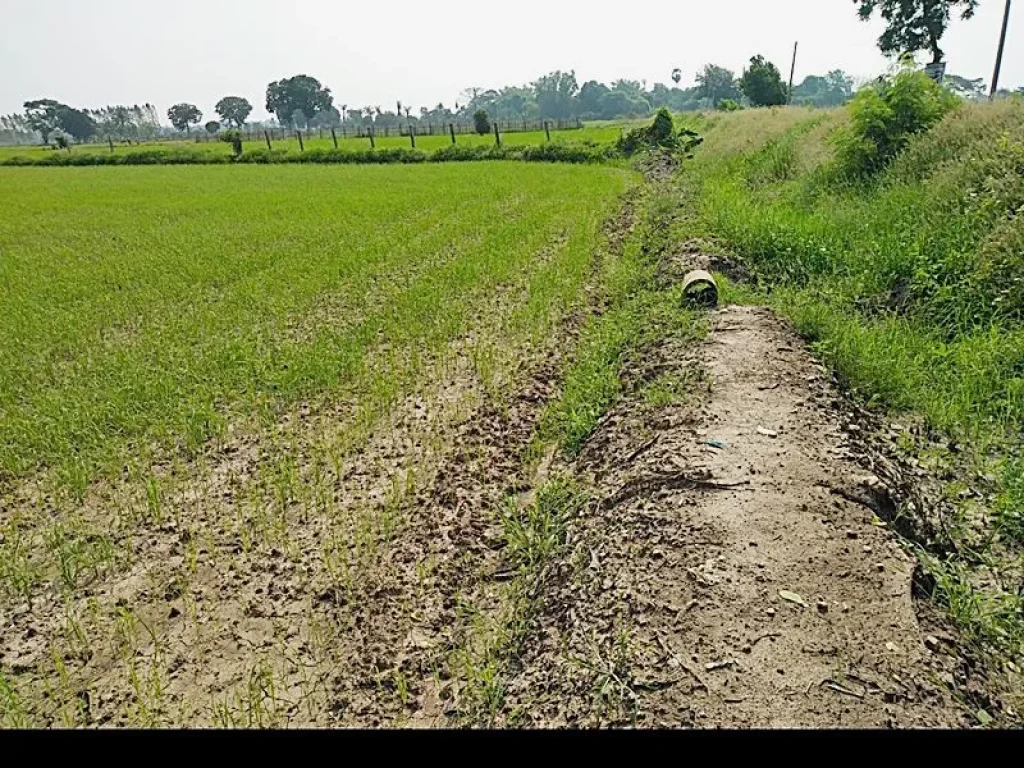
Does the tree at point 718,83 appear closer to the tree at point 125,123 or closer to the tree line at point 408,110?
the tree line at point 408,110

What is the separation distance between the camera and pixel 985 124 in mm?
9391

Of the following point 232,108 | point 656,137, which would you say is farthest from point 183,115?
point 656,137

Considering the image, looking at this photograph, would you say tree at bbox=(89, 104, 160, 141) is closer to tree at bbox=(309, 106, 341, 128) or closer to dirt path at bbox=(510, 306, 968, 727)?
tree at bbox=(309, 106, 341, 128)

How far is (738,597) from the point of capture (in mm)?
2932

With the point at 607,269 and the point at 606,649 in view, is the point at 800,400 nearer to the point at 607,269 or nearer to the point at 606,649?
the point at 606,649

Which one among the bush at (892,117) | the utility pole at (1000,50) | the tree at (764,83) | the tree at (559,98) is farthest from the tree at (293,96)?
the bush at (892,117)

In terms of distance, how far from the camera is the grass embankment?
3504 millimetres

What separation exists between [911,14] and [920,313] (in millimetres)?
33553

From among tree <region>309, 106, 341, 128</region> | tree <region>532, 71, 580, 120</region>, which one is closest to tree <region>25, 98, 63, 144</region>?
tree <region>309, 106, 341, 128</region>

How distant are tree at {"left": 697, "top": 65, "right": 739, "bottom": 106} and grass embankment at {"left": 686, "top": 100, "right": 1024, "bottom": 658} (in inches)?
3288

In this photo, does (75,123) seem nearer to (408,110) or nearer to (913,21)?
(408,110)

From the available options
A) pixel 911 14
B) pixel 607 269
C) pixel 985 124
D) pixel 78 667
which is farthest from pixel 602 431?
pixel 911 14

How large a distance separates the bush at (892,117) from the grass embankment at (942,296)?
14.9 inches

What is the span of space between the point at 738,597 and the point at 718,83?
96.2m
